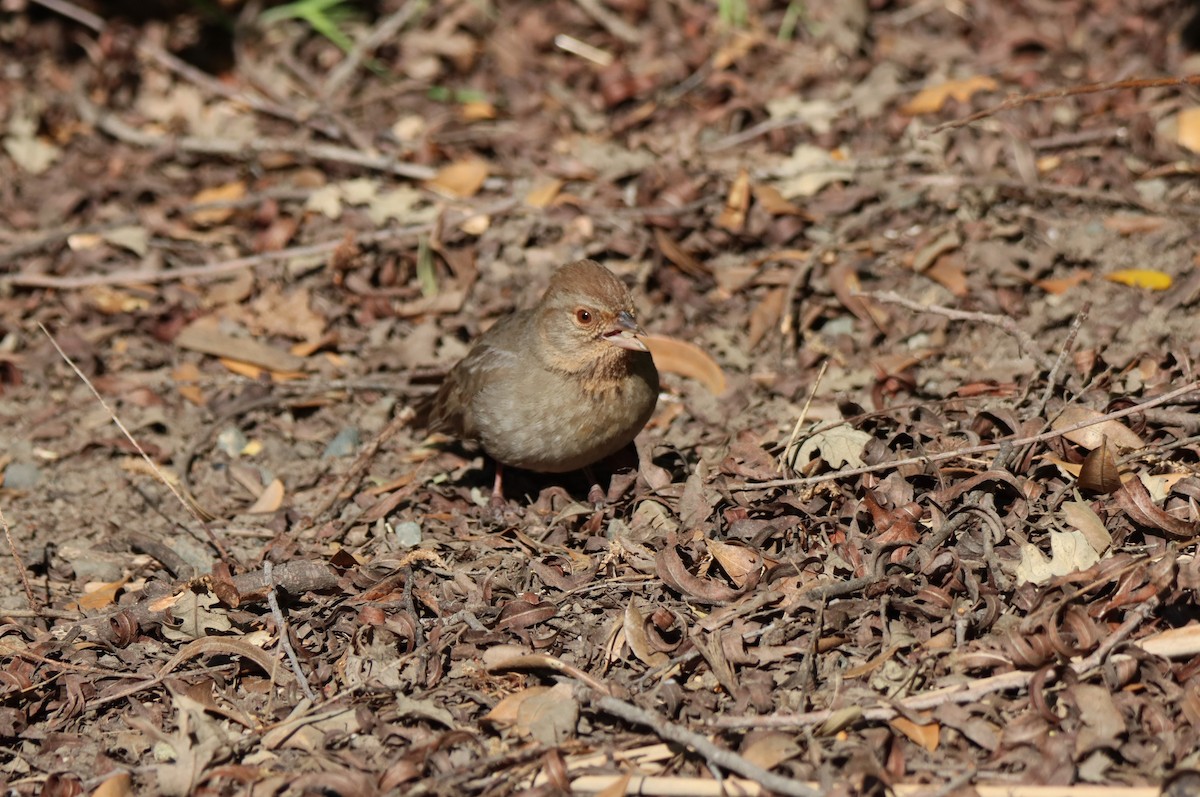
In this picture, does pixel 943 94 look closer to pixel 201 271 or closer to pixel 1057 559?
pixel 1057 559

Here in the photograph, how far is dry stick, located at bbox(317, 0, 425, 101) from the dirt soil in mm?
43

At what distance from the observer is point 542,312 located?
589cm

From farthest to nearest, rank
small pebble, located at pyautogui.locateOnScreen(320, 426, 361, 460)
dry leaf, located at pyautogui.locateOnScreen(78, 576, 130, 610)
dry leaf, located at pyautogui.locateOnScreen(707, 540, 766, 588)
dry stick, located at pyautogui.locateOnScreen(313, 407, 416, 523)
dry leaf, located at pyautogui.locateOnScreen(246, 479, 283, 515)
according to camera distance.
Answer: small pebble, located at pyautogui.locateOnScreen(320, 426, 361, 460) < dry leaf, located at pyautogui.locateOnScreen(246, 479, 283, 515) < dry stick, located at pyautogui.locateOnScreen(313, 407, 416, 523) < dry leaf, located at pyautogui.locateOnScreen(78, 576, 130, 610) < dry leaf, located at pyautogui.locateOnScreen(707, 540, 766, 588)

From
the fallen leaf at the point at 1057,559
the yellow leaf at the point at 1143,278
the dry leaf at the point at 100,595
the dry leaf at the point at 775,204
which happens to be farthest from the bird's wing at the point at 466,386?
the yellow leaf at the point at 1143,278

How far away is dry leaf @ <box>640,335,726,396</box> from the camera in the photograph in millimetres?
6609

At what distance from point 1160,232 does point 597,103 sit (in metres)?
3.86

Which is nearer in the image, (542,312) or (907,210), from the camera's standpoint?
(542,312)

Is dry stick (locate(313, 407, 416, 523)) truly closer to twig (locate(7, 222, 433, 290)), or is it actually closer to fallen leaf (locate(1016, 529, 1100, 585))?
twig (locate(7, 222, 433, 290))

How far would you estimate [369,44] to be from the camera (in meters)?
9.30

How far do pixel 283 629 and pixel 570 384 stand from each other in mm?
1654

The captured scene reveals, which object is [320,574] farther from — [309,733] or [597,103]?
[597,103]

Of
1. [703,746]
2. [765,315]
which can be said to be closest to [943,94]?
[765,315]

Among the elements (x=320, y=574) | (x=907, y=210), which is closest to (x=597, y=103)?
(x=907, y=210)

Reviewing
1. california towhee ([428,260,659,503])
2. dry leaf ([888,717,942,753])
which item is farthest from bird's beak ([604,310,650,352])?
dry leaf ([888,717,942,753])
